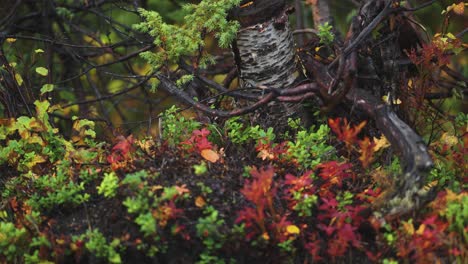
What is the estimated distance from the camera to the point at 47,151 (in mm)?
3740

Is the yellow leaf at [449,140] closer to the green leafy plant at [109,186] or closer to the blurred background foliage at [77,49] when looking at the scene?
the blurred background foliage at [77,49]

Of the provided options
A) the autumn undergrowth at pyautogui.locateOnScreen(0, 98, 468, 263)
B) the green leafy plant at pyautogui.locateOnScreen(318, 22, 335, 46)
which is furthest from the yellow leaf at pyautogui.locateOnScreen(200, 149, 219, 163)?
the green leafy plant at pyautogui.locateOnScreen(318, 22, 335, 46)

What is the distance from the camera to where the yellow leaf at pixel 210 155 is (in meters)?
3.20

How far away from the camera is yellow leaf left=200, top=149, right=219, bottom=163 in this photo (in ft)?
10.5

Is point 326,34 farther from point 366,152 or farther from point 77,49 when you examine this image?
point 77,49

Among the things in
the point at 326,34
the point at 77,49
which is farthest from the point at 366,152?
the point at 77,49

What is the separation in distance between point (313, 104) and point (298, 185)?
1.27 m

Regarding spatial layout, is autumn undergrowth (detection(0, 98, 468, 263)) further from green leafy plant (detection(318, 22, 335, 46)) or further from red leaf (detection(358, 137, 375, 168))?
green leafy plant (detection(318, 22, 335, 46))

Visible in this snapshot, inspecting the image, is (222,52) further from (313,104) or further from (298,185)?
(298,185)

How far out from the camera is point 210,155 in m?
3.21

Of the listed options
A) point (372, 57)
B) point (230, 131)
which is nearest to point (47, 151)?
point (230, 131)

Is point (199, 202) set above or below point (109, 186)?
below

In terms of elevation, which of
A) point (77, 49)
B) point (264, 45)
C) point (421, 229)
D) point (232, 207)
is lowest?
point (421, 229)

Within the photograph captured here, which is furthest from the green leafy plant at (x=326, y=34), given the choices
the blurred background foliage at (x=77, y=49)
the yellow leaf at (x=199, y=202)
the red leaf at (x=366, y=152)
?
the yellow leaf at (x=199, y=202)
